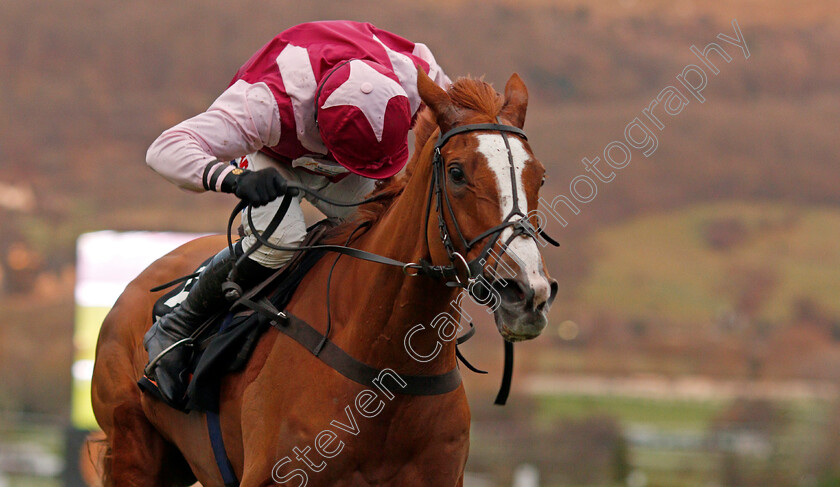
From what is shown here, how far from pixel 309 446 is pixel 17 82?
33.7 m

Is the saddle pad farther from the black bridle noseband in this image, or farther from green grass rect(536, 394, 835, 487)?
green grass rect(536, 394, 835, 487)

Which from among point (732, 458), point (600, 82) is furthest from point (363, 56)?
point (600, 82)

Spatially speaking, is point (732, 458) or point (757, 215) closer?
point (732, 458)

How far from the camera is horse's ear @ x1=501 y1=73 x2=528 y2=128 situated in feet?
9.80

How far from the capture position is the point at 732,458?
749 inches

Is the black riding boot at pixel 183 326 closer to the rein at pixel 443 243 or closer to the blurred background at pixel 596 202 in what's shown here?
the rein at pixel 443 243

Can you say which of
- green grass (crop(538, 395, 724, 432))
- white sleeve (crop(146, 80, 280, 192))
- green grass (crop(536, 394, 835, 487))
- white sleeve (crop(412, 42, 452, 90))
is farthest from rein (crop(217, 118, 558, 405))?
green grass (crop(538, 395, 724, 432))

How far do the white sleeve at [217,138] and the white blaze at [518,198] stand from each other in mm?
956

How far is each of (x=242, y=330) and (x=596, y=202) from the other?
123ft

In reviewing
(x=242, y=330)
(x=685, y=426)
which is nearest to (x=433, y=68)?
(x=242, y=330)

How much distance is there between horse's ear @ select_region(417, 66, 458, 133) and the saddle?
899 mm

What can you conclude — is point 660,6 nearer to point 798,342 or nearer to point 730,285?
point 730,285

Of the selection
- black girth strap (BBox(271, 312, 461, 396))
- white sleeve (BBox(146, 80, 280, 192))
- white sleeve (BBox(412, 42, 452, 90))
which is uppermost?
white sleeve (BBox(412, 42, 452, 90))

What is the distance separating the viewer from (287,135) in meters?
3.55
